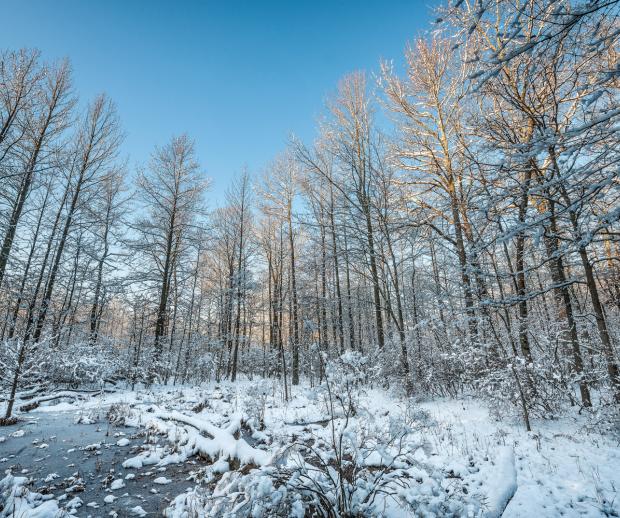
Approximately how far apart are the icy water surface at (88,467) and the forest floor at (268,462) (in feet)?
0.05

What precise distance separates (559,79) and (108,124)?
15824 millimetres

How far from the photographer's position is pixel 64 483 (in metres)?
3.89

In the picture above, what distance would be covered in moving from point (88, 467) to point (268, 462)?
12.1 ft

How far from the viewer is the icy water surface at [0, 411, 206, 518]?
3586 mm

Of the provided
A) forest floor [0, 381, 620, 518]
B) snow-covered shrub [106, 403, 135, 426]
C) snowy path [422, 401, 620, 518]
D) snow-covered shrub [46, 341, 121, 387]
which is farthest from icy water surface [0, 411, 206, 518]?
snowy path [422, 401, 620, 518]

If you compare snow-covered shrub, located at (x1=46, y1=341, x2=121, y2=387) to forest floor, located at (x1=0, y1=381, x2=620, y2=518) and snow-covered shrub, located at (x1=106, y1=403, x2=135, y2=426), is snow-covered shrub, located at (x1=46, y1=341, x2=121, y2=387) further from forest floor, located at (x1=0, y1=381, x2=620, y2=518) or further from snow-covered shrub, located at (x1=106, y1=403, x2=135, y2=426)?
snow-covered shrub, located at (x1=106, y1=403, x2=135, y2=426)

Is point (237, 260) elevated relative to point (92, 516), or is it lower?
elevated

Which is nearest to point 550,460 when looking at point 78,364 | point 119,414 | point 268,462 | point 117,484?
point 268,462

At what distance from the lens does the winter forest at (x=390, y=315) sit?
2879mm

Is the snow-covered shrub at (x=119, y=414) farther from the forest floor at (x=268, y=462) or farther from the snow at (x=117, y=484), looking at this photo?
the snow at (x=117, y=484)

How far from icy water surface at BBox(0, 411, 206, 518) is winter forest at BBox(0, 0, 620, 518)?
0.04 m

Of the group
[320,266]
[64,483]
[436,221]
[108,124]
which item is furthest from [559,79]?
[108,124]

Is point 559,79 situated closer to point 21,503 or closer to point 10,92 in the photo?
point 21,503

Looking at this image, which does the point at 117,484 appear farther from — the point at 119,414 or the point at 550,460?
the point at 550,460
